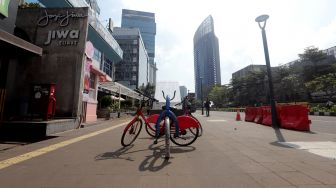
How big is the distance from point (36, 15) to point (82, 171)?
37.6ft

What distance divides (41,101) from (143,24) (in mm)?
158897

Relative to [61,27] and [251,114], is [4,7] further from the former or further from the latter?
[251,114]

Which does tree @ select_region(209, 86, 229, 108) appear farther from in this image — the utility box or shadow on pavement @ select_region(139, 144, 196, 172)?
shadow on pavement @ select_region(139, 144, 196, 172)

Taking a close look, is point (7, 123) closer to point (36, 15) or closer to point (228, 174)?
point (36, 15)

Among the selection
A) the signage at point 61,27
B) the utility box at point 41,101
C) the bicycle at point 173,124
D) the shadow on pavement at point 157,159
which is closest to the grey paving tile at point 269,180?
the shadow on pavement at point 157,159

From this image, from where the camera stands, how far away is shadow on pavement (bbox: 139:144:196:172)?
13.1 ft

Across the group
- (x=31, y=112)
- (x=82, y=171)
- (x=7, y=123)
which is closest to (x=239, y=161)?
(x=82, y=171)

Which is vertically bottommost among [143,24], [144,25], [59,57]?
[59,57]

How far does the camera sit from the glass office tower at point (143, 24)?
516 feet

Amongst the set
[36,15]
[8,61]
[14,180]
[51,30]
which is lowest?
→ [14,180]

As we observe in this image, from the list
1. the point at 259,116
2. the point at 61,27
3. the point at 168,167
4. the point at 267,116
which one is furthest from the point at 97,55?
the point at 168,167

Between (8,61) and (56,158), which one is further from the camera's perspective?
(8,61)

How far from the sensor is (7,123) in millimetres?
8109

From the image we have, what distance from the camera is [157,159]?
461 centimetres
